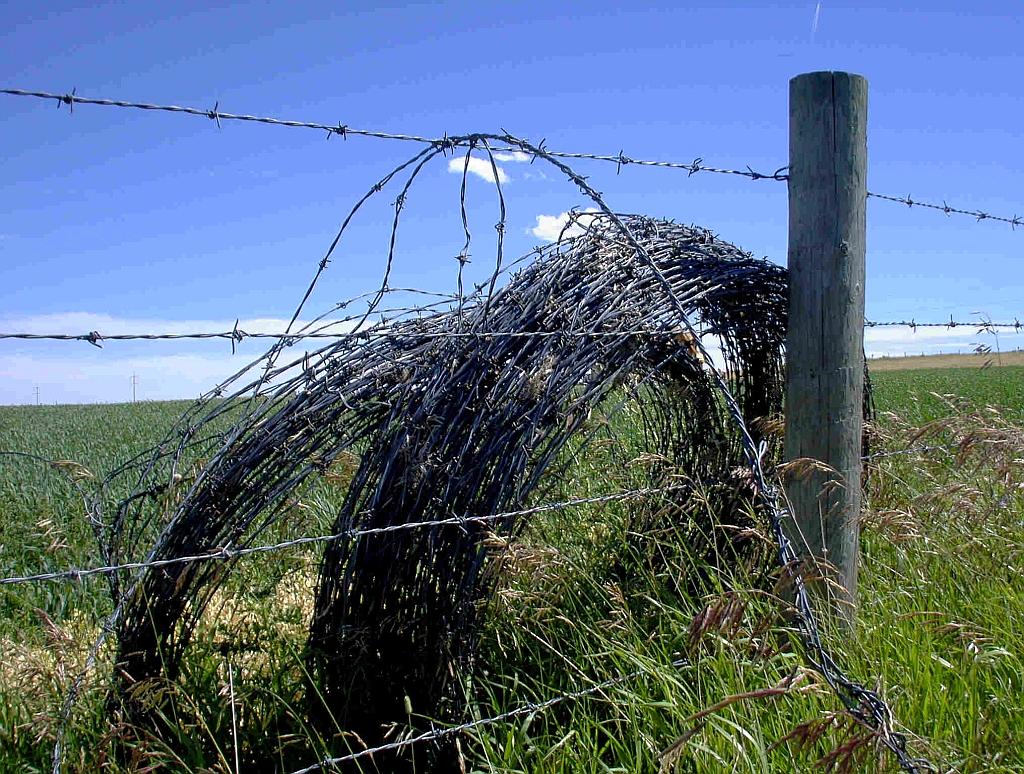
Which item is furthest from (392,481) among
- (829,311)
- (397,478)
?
(829,311)

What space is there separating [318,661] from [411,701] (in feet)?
1.00

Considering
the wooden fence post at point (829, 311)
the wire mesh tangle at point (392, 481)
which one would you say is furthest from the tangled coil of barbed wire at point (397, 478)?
the wooden fence post at point (829, 311)

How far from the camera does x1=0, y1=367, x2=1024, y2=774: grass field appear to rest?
200cm

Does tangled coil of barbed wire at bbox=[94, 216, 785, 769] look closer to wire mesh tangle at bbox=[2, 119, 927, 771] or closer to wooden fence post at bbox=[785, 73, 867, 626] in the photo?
wire mesh tangle at bbox=[2, 119, 927, 771]

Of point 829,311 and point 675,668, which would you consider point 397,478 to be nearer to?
point 675,668

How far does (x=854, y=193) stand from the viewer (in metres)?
2.83

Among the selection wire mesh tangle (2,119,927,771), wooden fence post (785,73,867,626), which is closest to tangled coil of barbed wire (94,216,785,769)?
wire mesh tangle (2,119,927,771)

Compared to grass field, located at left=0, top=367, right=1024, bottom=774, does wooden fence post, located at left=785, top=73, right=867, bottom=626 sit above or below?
above

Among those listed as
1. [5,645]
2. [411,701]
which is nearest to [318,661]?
[411,701]

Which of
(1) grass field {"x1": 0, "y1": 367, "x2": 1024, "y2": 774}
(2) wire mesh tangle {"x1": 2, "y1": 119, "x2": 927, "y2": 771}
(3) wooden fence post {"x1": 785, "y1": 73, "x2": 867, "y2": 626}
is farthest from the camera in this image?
(3) wooden fence post {"x1": 785, "y1": 73, "x2": 867, "y2": 626}

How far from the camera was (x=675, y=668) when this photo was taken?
2449 mm

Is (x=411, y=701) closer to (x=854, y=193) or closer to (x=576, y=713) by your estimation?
(x=576, y=713)

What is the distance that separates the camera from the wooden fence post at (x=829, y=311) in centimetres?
280

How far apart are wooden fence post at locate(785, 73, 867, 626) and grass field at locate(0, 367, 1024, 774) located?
5.9 inches
